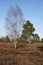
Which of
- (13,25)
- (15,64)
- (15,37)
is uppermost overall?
(13,25)

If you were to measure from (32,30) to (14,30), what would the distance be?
15308mm

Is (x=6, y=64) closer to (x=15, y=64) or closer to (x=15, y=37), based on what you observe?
(x=15, y=64)

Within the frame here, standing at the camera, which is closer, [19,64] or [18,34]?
[19,64]

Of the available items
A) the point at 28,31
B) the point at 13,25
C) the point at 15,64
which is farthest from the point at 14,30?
the point at 15,64

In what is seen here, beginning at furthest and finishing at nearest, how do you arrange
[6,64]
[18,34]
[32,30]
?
[32,30] < [18,34] < [6,64]

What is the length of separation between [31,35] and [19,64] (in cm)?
4475

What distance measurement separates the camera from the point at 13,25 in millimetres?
40594

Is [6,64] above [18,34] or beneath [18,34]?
beneath

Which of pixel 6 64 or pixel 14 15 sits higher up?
pixel 14 15

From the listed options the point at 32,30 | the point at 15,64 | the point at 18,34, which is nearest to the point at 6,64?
the point at 15,64

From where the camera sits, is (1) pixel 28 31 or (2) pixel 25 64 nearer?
(2) pixel 25 64

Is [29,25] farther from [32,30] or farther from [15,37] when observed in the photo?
[15,37]

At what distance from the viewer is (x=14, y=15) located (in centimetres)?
4153

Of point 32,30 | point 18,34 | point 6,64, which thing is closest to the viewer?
point 6,64
